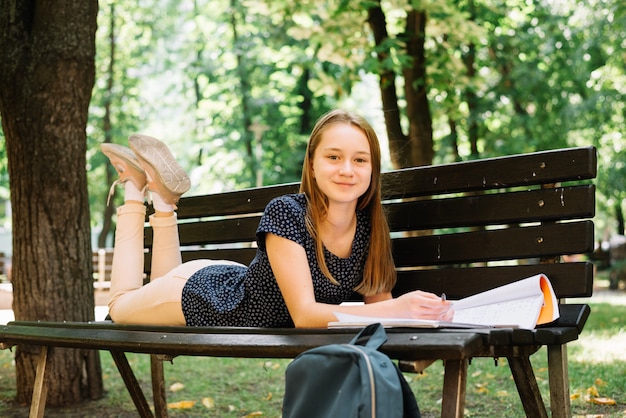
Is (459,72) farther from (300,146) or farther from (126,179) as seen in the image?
(300,146)

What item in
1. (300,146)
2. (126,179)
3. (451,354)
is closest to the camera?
(451,354)

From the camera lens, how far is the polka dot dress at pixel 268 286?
3018mm

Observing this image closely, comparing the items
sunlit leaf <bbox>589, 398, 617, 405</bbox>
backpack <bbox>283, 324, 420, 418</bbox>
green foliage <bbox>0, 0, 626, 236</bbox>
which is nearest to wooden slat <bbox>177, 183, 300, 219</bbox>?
backpack <bbox>283, 324, 420, 418</bbox>

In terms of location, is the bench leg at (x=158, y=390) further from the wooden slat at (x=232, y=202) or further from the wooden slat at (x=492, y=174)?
the wooden slat at (x=492, y=174)

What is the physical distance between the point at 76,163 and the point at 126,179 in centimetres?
137

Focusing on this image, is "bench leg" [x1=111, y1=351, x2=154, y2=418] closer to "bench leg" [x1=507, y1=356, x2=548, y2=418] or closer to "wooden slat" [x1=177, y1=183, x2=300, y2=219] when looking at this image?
"wooden slat" [x1=177, y1=183, x2=300, y2=219]

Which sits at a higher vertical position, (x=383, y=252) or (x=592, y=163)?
(x=592, y=163)

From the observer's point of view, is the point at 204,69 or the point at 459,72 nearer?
the point at 459,72

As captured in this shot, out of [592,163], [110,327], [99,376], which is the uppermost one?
[592,163]

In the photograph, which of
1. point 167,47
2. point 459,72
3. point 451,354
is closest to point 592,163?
point 451,354

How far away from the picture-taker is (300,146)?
1939 centimetres

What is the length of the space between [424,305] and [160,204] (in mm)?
1858

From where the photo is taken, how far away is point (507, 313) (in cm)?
259

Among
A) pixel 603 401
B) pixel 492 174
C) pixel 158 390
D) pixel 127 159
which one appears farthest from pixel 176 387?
pixel 492 174
